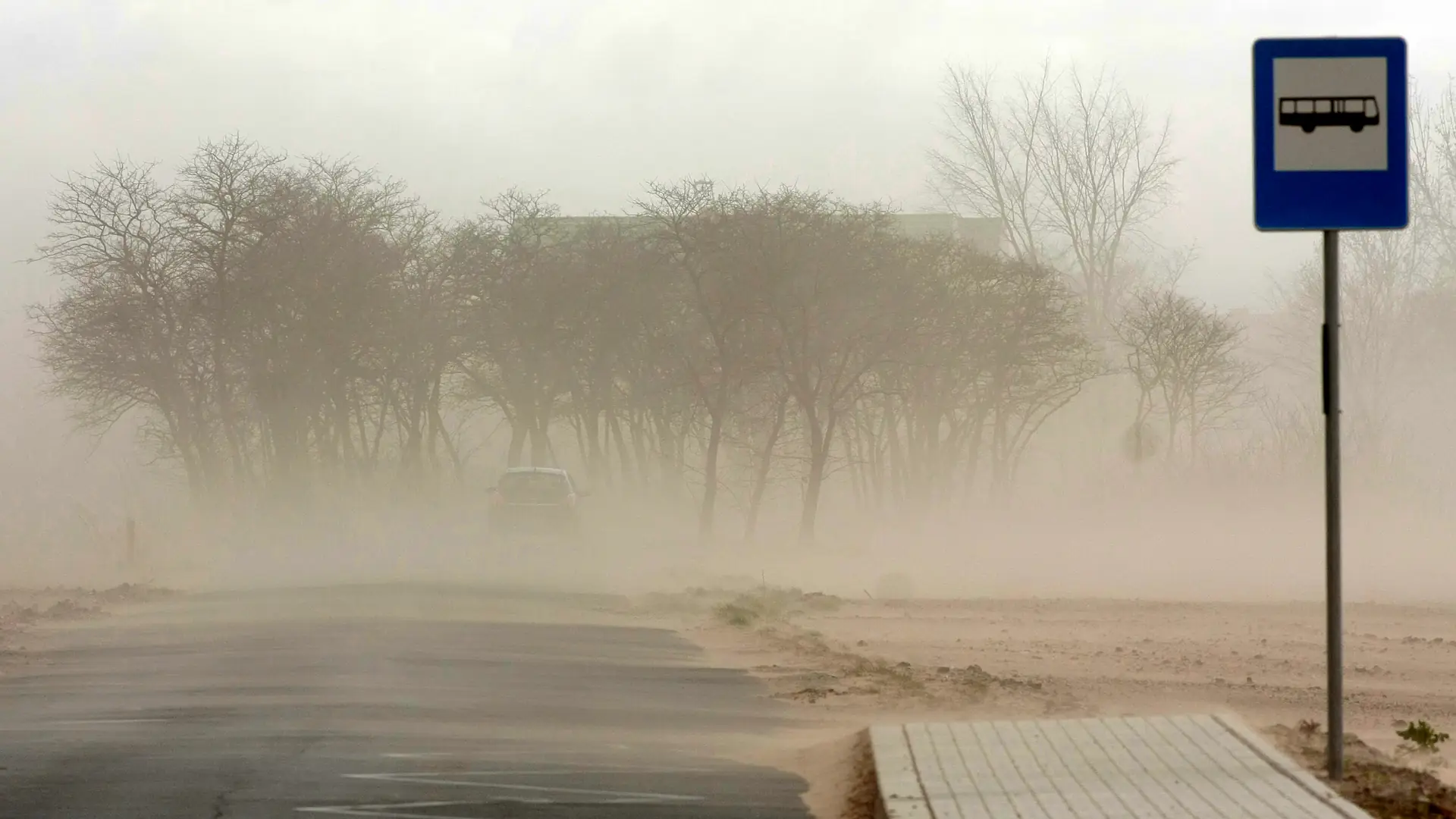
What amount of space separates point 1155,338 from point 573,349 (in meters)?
19.6

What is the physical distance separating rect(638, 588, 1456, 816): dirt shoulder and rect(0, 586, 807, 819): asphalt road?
0.92 meters

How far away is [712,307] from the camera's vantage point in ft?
151

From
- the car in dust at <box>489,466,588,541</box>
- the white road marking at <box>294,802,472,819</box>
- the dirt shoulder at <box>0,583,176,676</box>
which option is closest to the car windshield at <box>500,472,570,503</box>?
the car in dust at <box>489,466,588,541</box>

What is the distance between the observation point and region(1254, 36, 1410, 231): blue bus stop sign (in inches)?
325

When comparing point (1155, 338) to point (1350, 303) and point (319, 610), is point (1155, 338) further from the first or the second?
point (319, 610)

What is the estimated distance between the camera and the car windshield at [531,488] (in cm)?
3666

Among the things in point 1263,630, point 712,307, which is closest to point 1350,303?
point 712,307

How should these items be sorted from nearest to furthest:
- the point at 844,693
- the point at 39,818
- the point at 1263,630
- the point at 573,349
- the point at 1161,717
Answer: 1. the point at 39,818
2. the point at 1161,717
3. the point at 844,693
4. the point at 1263,630
5. the point at 573,349

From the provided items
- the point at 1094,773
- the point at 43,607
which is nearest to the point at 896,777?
the point at 1094,773

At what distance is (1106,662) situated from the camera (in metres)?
16.6

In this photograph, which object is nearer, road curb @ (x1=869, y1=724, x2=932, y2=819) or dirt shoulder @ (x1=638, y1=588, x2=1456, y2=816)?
road curb @ (x1=869, y1=724, x2=932, y2=819)

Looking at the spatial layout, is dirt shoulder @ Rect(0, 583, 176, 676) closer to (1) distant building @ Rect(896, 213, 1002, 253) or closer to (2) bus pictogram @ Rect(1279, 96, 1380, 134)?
(2) bus pictogram @ Rect(1279, 96, 1380, 134)

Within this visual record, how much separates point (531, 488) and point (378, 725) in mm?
24679

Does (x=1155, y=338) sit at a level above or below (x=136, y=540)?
above
